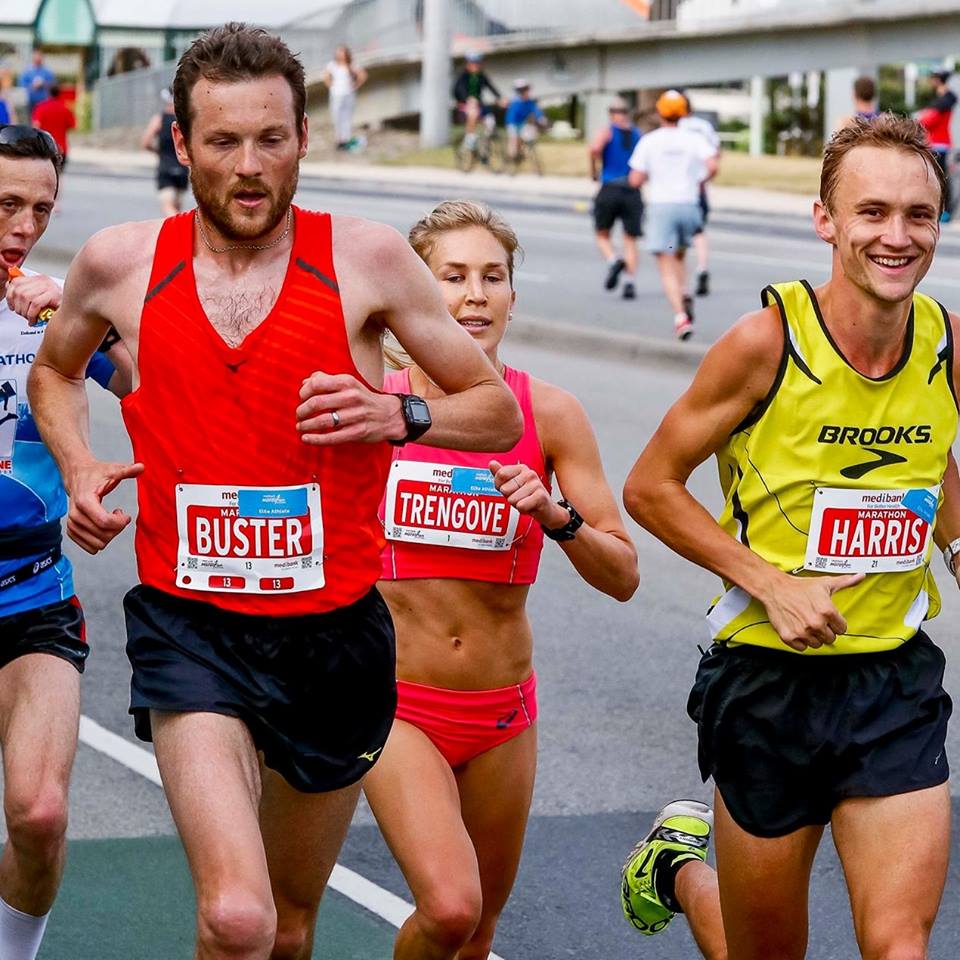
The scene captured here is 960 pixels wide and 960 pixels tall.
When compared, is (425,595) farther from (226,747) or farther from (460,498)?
(226,747)

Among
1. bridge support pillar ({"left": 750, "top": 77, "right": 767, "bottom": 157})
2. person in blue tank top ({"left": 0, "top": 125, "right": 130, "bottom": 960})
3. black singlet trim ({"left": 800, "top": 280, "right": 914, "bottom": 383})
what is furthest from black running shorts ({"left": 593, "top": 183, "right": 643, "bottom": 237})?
bridge support pillar ({"left": 750, "top": 77, "right": 767, "bottom": 157})

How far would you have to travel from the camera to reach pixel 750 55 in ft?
140

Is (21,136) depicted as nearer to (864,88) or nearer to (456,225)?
(456,225)

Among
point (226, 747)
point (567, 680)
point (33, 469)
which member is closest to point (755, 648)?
point (226, 747)

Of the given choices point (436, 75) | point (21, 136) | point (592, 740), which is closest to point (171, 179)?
point (592, 740)

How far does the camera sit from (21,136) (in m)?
5.02

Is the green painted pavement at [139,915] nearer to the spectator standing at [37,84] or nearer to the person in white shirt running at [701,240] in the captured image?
the person in white shirt running at [701,240]

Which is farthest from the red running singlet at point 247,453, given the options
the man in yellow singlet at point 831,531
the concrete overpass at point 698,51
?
the concrete overpass at point 698,51

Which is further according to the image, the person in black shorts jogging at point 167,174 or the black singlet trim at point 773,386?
the person in black shorts jogging at point 167,174

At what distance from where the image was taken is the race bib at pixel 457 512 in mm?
4711

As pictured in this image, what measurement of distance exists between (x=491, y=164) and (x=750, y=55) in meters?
6.91

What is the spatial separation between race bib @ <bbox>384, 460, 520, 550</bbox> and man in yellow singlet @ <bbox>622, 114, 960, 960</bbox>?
1.90 ft

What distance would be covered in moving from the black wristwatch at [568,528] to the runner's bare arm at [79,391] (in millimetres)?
964

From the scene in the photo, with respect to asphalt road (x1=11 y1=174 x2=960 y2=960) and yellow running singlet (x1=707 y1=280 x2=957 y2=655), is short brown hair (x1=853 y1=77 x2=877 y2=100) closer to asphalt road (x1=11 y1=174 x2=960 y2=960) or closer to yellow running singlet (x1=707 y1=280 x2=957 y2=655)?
asphalt road (x1=11 y1=174 x2=960 y2=960)
